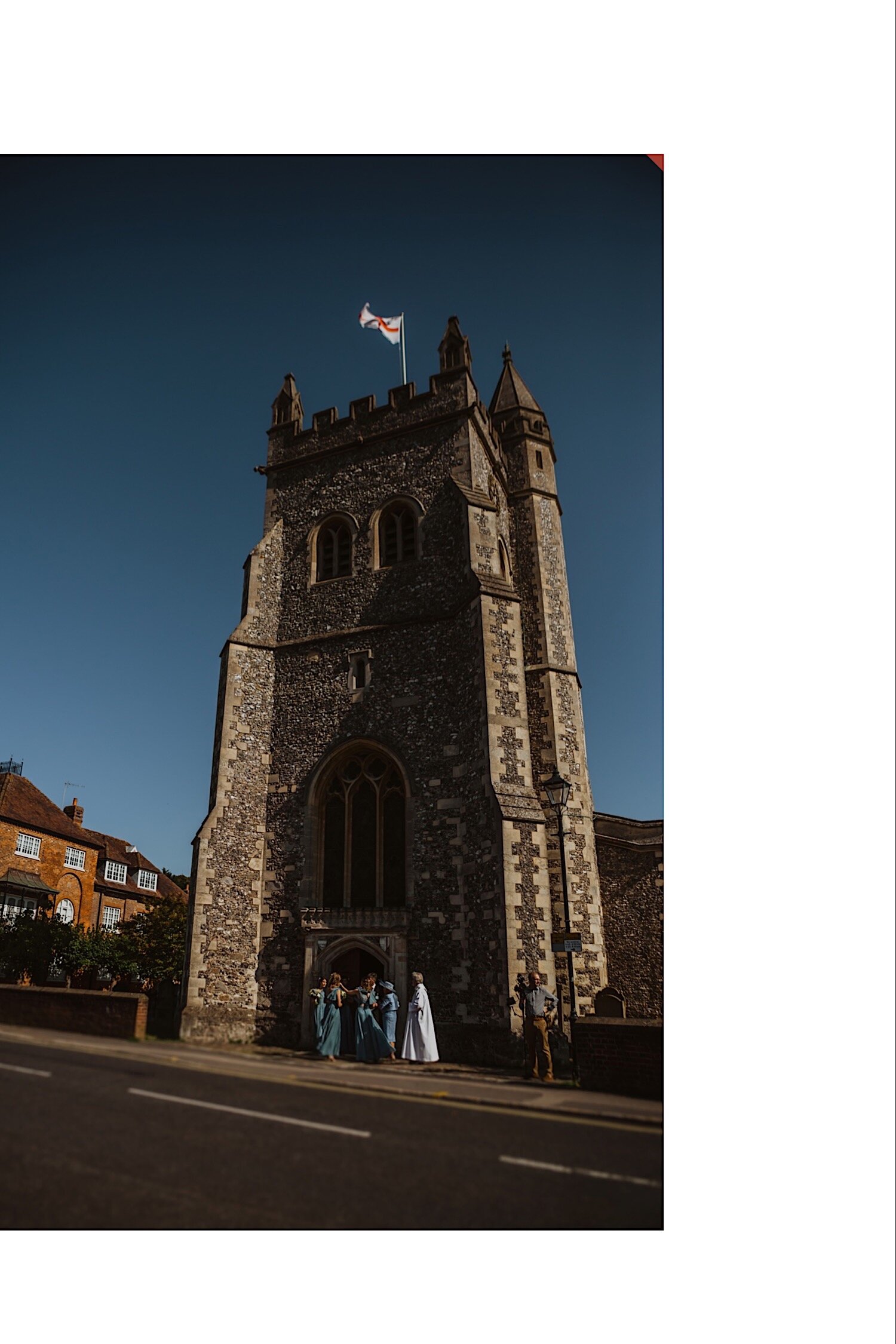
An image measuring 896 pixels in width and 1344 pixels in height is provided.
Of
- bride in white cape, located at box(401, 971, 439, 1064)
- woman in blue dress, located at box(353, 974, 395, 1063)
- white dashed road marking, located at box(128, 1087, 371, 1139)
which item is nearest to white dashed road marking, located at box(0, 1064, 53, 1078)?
white dashed road marking, located at box(128, 1087, 371, 1139)

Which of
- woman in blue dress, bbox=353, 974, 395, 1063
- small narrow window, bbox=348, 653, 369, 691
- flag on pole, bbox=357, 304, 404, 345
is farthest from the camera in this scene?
small narrow window, bbox=348, 653, 369, 691

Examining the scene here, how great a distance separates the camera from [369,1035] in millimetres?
6133

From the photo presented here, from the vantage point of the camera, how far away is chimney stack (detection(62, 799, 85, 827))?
19.8 ft

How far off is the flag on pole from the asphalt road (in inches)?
276

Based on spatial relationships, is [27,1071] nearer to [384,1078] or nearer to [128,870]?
[384,1078]

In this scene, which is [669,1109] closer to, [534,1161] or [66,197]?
[534,1161]

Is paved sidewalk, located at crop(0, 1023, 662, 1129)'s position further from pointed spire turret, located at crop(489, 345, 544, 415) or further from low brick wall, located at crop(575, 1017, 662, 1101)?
pointed spire turret, located at crop(489, 345, 544, 415)

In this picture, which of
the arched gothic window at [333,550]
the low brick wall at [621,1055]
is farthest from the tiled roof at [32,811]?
the arched gothic window at [333,550]

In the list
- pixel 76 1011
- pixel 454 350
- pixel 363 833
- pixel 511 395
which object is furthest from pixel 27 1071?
pixel 511 395

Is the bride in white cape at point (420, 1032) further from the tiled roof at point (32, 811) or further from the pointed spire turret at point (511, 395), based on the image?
the pointed spire turret at point (511, 395)

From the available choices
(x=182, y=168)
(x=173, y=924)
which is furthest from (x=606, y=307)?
(x=173, y=924)

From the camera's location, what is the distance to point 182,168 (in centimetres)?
577

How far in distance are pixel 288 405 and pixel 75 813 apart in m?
9.88

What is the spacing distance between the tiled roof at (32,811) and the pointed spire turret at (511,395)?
13417mm
